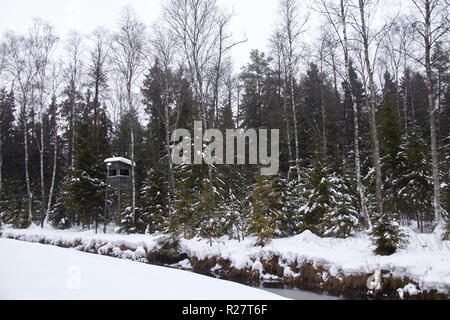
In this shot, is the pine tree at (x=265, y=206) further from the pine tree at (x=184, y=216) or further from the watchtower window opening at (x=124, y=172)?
the watchtower window opening at (x=124, y=172)

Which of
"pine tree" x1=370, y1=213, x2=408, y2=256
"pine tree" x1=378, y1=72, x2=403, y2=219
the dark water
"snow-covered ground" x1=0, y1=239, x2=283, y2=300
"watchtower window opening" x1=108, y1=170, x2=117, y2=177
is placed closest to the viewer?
"snow-covered ground" x1=0, y1=239, x2=283, y2=300

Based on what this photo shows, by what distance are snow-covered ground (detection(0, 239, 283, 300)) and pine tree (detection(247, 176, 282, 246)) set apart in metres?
6.86

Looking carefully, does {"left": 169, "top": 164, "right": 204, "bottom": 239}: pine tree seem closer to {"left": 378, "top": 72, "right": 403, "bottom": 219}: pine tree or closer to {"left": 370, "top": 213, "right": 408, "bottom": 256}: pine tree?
{"left": 370, "top": 213, "right": 408, "bottom": 256}: pine tree

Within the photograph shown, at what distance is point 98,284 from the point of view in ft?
12.0

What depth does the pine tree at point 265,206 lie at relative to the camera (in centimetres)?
1134

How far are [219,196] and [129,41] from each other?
Result: 1173 cm

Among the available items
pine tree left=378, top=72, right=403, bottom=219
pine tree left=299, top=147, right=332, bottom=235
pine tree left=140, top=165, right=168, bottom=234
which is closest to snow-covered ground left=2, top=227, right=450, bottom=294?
pine tree left=299, top=147, right=332, bottom=235

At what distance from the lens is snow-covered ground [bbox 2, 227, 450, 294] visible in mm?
6613

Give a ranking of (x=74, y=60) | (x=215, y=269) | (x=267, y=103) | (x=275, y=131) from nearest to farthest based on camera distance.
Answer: (x=215, y=269) → (x=275, y=131) → (x=74, y=60) → (x=267, y=103)

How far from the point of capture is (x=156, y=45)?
680 inches

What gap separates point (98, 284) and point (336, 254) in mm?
7425

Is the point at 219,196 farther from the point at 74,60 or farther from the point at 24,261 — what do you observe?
the point at 74,60

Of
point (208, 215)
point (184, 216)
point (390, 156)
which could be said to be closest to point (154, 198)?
point (184, 216)
